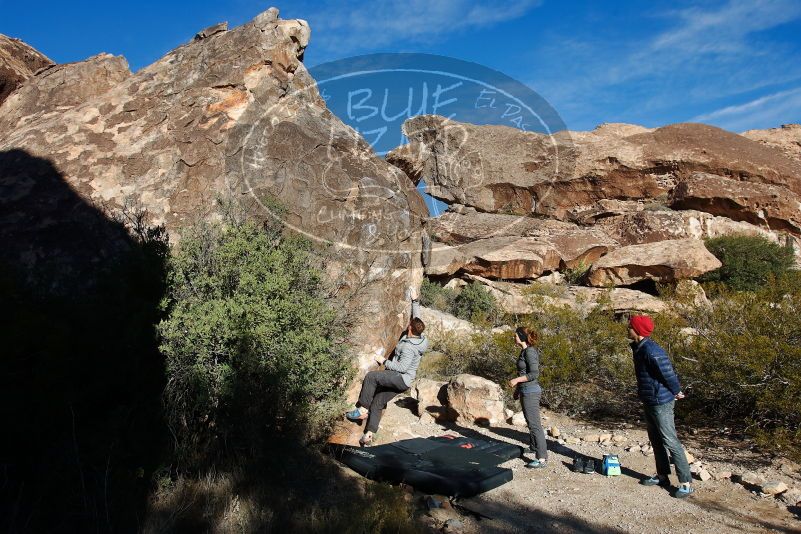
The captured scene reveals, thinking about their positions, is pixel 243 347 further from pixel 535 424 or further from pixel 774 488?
pixel 774 488

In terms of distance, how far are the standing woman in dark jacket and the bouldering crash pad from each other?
21 centimetres

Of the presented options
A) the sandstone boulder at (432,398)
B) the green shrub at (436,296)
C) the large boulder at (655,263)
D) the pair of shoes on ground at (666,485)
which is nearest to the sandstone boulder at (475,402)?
the sandstone boulder at (432,398)

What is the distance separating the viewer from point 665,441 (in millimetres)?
4176

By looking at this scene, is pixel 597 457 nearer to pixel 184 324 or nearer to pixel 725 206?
pixel 184 324

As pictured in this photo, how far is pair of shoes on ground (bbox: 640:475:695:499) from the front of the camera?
4082 mm

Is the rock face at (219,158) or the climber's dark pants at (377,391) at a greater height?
the rock face at (219,158)

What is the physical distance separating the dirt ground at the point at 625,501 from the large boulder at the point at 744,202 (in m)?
16.3

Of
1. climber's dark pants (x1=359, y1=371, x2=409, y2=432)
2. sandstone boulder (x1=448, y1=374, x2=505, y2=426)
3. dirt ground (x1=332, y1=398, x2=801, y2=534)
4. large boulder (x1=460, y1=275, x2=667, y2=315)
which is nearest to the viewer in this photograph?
dirt ground (x1=332, y1=398, x2=801, y2=534)

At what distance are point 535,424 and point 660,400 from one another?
116cm

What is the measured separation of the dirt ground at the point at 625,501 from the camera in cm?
357

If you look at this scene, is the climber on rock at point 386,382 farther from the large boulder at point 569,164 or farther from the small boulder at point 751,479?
the large boulder at point 569,164

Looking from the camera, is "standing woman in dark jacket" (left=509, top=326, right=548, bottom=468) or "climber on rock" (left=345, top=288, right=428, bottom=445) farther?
"climber on rock" (left=345, top=288, right=428, bottom=445)

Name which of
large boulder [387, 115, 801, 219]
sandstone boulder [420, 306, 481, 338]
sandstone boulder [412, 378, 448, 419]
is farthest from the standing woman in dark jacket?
large boulder [387, 115, 801, 219]

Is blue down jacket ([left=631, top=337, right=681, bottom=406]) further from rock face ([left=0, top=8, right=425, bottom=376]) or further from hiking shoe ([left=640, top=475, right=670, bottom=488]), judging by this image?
rock face ([left=0, top=8, right=425, bottom=376])
